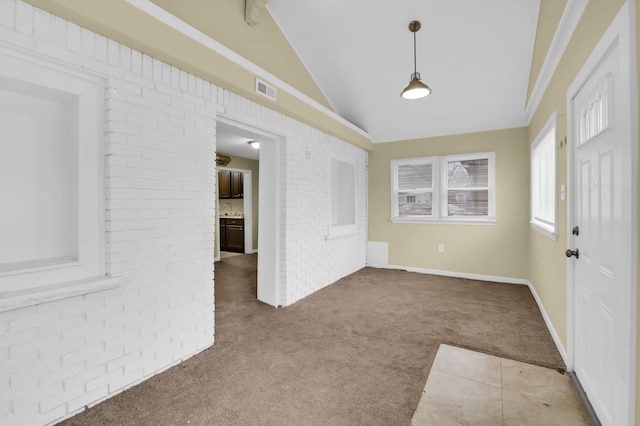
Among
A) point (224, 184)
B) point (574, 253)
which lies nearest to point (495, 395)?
point (574, 253)

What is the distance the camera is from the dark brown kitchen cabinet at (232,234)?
7805 mm

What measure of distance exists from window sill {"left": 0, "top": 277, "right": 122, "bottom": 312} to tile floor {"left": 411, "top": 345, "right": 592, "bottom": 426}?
207cm

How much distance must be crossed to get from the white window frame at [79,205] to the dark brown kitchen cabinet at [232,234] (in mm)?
5931

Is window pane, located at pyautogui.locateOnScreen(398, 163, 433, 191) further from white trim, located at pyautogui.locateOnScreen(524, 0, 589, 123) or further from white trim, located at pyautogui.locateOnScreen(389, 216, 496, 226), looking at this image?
white trim, located at pyautogui.locateOnScreen(524, 0, 589, 123)

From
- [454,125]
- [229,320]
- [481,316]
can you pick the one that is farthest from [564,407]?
[454,125]

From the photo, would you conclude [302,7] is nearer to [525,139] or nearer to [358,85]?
[358,85]

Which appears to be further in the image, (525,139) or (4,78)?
(525,139)

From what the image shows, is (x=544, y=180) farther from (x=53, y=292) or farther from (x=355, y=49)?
(x=53, y=292)

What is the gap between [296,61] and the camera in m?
3.98

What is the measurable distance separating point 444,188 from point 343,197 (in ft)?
5.85

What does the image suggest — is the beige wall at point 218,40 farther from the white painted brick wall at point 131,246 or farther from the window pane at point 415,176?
the window pane at point 415,176

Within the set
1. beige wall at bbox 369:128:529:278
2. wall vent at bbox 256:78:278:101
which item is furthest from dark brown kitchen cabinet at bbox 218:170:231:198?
wall vent at bbox 256:78:278:101

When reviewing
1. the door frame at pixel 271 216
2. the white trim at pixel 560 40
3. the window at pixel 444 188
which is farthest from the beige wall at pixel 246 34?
the white trim at pixel 560 40

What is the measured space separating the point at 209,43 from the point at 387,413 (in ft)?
9.75
